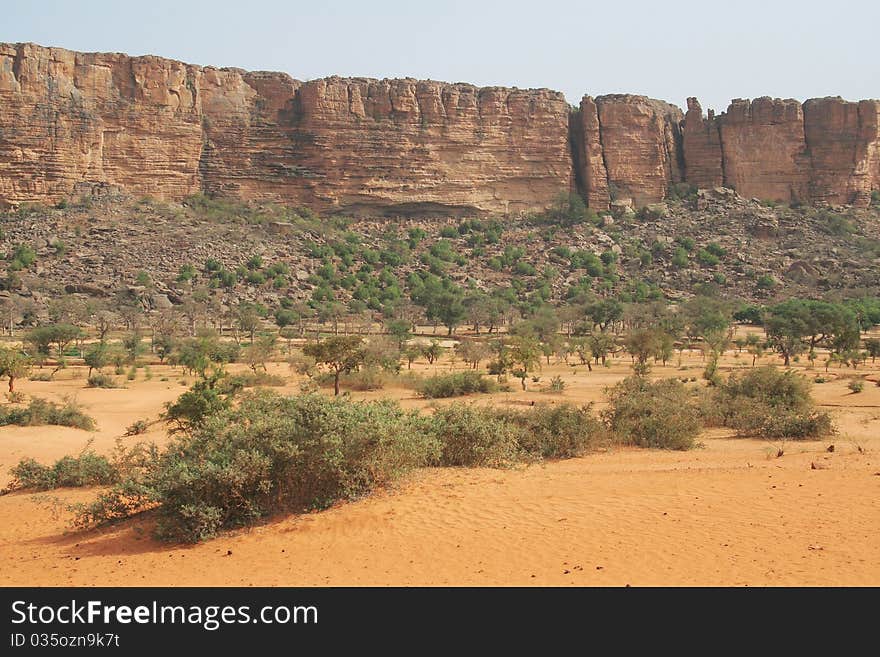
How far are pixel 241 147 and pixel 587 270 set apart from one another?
102 ft

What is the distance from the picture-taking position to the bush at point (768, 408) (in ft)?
51.1

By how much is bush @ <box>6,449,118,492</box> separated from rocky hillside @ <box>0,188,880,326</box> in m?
37.5

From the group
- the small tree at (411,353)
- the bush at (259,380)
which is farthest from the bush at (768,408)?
the small tree at (411,353)

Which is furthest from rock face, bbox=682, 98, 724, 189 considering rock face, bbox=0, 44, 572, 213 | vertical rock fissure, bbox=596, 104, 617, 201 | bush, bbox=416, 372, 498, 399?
bush, bbox=416, 372, 498, 399

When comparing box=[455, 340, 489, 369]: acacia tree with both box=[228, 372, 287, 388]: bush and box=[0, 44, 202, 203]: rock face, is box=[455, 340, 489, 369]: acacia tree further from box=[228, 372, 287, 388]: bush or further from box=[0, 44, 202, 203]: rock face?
box=[0, 44, 202, 203]: rock face

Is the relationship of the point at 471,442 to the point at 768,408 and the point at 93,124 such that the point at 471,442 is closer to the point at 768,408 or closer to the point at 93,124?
the point at 768,408

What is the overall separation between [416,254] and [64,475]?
5451 centimetres

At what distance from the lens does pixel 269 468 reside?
30.9 feet

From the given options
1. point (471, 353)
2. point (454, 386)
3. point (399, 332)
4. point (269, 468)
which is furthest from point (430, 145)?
point (269, 468)

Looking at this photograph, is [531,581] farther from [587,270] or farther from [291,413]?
[587,270]

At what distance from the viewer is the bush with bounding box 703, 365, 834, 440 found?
15.6 m

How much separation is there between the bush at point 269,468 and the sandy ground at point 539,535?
0.29 m

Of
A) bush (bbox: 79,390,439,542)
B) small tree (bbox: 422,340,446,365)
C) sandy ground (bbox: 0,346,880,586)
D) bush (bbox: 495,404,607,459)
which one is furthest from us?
small tree (bbox: 422,340,446,365)

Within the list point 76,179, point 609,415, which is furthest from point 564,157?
point 609,415
